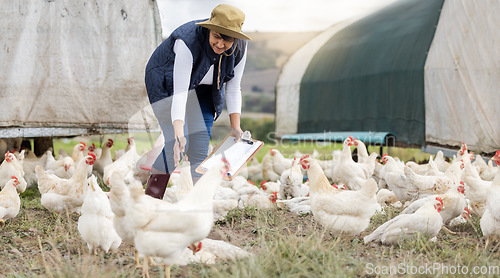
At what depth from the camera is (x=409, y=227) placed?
3.71 meters

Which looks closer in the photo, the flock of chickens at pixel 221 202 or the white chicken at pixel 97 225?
the flock of chickens at pixel 221 202

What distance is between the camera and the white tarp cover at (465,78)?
7.15 metres

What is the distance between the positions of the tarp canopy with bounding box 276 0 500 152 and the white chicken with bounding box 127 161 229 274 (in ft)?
19.9

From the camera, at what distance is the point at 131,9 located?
22.2 ft

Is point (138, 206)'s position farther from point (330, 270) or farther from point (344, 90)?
point (344, 90)

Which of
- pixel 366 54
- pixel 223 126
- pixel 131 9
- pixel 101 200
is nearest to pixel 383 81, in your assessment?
pixel 366 54

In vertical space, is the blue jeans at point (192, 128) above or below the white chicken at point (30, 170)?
above

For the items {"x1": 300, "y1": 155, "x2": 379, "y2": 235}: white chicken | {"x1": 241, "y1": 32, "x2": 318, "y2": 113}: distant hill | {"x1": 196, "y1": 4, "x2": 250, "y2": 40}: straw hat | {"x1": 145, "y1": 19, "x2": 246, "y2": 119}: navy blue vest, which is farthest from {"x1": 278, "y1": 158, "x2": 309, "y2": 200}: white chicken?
{"x1": 196, "y1": 4, "x2": 250, "y2": 40}: straw hat

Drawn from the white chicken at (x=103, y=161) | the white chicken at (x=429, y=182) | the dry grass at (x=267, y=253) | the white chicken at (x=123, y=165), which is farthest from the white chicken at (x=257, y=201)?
the white chicken at (x=103, y=161)

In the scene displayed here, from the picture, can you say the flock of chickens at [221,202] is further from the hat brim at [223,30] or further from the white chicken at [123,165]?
the hat brim at [223,30]

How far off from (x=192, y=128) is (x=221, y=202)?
1.08m

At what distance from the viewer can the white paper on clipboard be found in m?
3.00

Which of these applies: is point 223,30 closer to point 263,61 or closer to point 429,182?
point 263,61

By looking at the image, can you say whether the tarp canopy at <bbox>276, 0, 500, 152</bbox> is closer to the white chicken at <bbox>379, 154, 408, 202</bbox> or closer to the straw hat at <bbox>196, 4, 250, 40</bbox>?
the white chicken at <bbox>379, 154, 408, 202</bbox>
